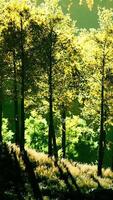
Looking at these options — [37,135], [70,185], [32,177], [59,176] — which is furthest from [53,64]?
[37,135]

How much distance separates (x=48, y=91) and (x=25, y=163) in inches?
314

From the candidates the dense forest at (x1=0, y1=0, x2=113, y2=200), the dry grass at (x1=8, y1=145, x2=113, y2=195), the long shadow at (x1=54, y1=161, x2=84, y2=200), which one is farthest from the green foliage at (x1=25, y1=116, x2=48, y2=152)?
the long shadow at (x1=54, y1=161, x2=84, y2=200)

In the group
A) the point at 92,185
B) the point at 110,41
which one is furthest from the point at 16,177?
the point at 110,41

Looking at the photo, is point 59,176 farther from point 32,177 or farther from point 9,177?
point 9,177

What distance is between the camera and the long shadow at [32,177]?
2243cm

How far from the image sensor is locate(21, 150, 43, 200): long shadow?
22.4 metres

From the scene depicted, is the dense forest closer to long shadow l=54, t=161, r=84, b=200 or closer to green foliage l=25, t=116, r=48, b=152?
long shadow l=54, t=161, r=84, b=200

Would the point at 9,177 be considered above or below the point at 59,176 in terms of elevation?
above

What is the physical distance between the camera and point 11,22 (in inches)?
1273

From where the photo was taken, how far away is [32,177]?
25.5 meters

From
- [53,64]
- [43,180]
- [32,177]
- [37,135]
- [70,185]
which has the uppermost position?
[53,64]

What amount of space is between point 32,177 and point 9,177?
147 centimetres

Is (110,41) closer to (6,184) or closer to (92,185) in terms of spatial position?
(92,185)

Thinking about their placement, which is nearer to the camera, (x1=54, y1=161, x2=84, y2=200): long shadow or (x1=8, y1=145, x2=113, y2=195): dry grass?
(x1=54, y1=161, x2=84, y2=200): long shadow
